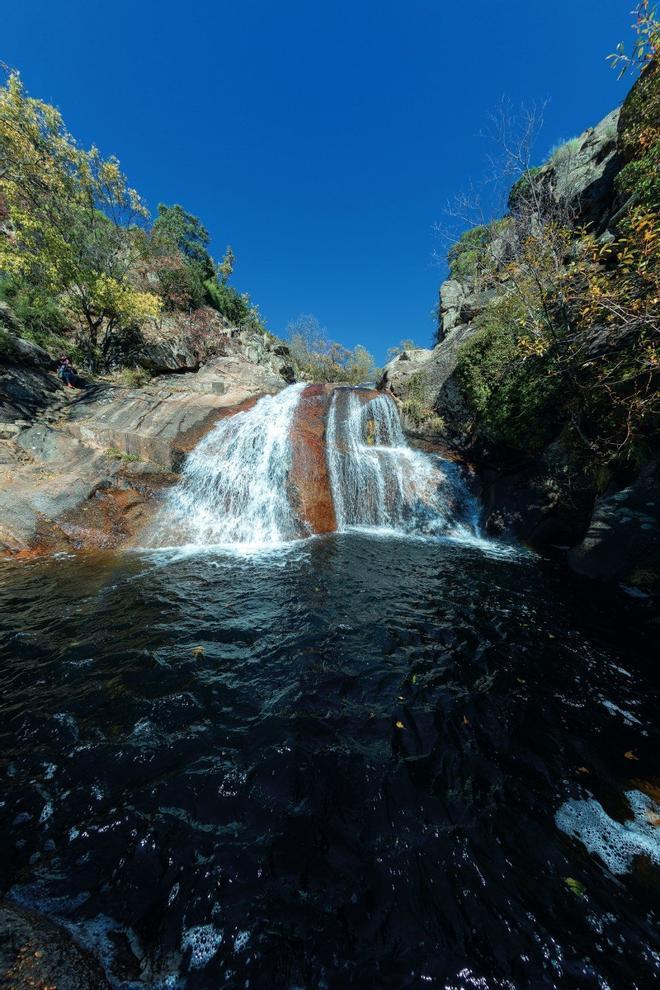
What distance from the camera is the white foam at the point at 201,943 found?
1900mm

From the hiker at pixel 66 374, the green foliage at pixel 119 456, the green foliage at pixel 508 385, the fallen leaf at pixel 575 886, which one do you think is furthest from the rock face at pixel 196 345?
the fallen leaf at pixel 575 886

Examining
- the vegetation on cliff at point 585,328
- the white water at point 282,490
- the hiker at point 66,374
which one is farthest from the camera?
the hiker at point 66,374

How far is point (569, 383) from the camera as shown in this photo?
8.73 m

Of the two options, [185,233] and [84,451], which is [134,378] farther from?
[185,233]

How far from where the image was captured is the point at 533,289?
885cm

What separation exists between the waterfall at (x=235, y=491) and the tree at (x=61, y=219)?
30.3ft

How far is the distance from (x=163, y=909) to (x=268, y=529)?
8645 millimetres

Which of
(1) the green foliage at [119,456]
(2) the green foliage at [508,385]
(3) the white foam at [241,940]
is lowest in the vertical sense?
(3) the white foam at [241,940]

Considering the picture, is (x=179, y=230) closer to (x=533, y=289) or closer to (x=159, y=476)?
(x=159, y=476)

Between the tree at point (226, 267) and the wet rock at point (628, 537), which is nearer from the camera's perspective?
the wet rock at point (628, 537)

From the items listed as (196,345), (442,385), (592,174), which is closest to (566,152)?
(592,174)

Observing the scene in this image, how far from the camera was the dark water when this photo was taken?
2006 mm

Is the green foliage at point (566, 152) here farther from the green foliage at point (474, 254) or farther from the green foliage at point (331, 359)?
the green foliage at point (331, 359)

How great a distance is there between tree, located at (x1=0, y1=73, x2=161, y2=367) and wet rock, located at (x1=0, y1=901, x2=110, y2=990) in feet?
64.4
